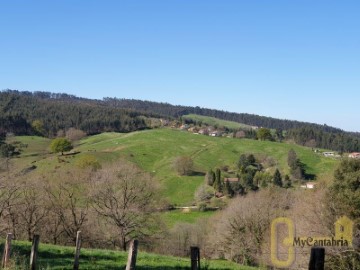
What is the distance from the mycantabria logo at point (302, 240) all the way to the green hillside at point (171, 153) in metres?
56.4

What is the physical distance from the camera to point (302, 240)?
29.4 metres

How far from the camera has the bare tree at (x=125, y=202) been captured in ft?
126

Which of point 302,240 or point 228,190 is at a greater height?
point 228,190

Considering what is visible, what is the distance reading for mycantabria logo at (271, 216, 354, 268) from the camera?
27359 millimetres

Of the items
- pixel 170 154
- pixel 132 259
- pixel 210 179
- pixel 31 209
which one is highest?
pixel 170 154

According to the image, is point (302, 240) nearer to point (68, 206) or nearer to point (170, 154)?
point (68, 206)

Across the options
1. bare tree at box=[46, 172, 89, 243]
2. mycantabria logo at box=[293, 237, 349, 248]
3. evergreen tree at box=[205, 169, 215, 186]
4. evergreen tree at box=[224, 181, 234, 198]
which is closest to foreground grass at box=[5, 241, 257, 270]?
mycantabria logo at box=[293, 237, 349, 248]

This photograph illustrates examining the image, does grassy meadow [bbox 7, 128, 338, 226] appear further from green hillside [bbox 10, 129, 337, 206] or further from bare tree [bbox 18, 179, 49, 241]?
bare tree [bbox 18, 179, 49, 241]

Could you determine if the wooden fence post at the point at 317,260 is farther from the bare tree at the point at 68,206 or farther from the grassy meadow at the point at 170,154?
the grassy meadow at the point at 170,154

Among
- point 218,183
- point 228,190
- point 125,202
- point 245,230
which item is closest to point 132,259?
point 125,202

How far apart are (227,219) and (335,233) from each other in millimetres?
17090

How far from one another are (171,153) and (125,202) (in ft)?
312

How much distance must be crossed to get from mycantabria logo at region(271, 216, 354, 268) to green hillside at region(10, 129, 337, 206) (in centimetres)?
5641

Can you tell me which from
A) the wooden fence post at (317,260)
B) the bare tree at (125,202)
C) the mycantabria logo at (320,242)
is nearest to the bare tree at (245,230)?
the bare tree at (125,202)
